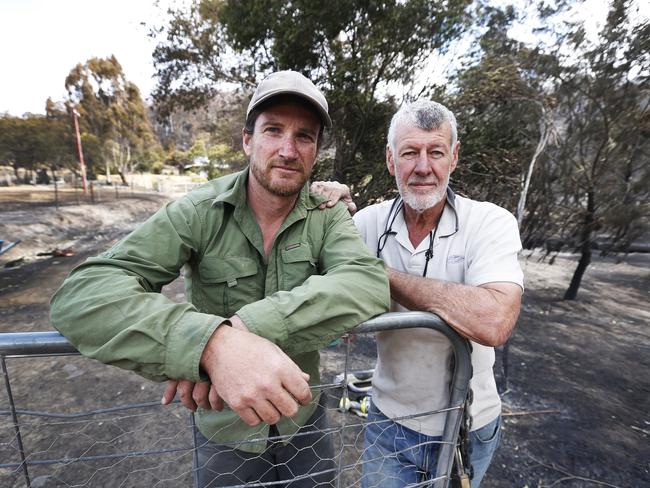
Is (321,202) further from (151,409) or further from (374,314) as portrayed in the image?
(151,409)

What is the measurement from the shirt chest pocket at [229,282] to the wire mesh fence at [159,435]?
1.53 ft

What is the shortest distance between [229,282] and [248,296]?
11cm

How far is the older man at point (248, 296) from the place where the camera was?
951mm

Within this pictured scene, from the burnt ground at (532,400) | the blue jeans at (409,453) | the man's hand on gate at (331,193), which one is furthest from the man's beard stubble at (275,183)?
the blue jeans at (409,453)

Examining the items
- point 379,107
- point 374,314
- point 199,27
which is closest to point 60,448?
point 374,314

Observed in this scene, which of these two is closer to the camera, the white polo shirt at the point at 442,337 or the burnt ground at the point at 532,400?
the white polo shirt at the point at 442,337

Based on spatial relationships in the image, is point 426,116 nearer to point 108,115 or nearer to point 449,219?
point 449,219

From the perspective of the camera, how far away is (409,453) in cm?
171

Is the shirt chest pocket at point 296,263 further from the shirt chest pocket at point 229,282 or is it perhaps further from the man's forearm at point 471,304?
the man's forearm at point 471,304

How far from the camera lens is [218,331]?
3.22ft

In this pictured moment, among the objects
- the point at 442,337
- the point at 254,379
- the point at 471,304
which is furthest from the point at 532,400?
the point at 254,379

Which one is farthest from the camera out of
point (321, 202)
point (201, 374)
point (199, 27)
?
point (199, 27)

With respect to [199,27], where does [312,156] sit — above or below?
below

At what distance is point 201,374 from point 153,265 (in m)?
0.52
